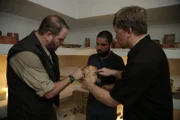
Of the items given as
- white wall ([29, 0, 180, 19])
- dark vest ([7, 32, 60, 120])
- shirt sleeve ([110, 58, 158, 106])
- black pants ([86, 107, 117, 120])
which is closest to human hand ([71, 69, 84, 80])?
dark vest ([7, 32, 60, 120])

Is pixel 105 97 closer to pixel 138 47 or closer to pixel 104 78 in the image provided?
pixel 138 47

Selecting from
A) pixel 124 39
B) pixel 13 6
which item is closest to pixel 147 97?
pixel 124 39

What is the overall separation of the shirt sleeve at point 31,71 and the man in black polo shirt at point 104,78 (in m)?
0.62

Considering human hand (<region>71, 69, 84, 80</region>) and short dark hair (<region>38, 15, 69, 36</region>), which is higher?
short dark hair (<region>38, 15, 69, 36</region>)

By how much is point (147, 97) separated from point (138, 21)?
0.39m

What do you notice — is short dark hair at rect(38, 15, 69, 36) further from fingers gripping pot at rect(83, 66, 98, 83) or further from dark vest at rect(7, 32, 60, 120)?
fingers gripping pot at rect(83, 66, 98, 83)

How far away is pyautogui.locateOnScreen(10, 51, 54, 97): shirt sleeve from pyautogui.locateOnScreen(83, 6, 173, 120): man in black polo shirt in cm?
30

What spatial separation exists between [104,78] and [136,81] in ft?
2.44

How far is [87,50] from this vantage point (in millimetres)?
1878

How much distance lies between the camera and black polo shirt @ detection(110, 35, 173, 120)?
647 mm

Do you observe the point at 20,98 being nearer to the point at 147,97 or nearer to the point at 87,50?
the point at 147,97

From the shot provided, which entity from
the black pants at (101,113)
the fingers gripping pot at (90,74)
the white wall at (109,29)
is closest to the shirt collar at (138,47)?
the fingers gripping pot at (90,74)

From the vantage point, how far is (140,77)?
0.64 metres

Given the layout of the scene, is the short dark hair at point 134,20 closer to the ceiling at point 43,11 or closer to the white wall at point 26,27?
the ceiling at point 43,11
